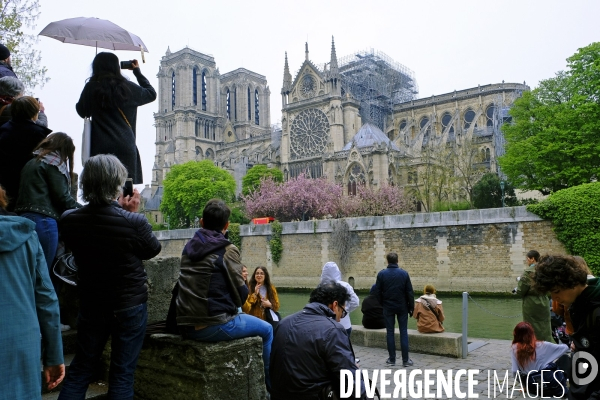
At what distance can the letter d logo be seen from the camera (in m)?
2.39

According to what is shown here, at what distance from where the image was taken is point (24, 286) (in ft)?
6.91

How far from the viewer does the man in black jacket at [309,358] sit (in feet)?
9.50

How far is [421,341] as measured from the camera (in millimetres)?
8031

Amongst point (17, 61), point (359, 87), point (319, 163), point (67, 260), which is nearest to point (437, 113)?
point (359, 87)

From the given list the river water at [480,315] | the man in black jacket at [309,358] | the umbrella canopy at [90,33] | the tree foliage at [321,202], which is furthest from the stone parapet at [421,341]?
the tree foliage at [321,202]

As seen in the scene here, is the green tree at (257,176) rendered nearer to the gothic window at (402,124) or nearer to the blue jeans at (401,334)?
Result: the gothic window at (402,124)

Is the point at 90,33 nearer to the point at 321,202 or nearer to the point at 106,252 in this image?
the point at 106,252

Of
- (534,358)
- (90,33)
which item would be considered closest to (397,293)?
(534,358)

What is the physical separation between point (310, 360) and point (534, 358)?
347 centimetres

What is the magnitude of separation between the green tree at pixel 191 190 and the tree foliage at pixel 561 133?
1126 inches

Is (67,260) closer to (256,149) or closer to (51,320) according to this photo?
(51,320)

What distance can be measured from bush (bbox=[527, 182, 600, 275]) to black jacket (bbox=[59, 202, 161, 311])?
60.2ft

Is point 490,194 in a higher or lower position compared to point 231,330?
higher

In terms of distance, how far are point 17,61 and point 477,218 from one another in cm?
1757
